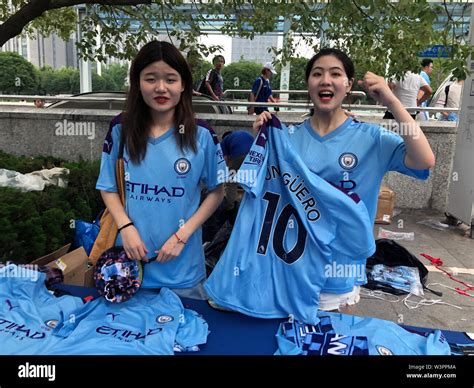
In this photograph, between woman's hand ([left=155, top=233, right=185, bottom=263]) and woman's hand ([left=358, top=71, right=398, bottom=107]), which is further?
woman's hand ([left=155, top=233, right=185, bottom=263])

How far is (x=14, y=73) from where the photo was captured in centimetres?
2333

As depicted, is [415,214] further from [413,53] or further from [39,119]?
[39,119]

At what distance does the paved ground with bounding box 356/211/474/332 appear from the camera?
3565mm

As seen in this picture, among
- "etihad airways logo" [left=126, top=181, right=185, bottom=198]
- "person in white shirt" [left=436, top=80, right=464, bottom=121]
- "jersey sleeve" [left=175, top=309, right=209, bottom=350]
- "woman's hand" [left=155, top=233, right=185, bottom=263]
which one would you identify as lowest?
"jersey sleeve" [left=175, top=309, right=209, bottom=350]

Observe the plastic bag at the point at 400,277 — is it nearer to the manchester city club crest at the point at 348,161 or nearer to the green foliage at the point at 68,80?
the manchester city club crest at the point at 348,161

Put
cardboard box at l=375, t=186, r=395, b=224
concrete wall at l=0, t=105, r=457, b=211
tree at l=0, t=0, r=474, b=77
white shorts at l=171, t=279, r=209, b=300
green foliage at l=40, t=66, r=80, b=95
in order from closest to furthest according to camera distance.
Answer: white shorts at l=171, t=279, r=209, b=300 → tree at l=0, t=0, r=474, b=77 → cardboard box at l=375, t=186, r=395, b=224 → concrete wall at l=0, t=105, r=457, b=211 → green foliage at l=40, t=66, r=80, b=95

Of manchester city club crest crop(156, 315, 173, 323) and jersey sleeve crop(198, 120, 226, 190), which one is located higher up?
jersey sleeve crop(198, 120, 226, 190)

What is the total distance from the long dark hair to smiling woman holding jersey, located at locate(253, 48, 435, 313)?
614 millimetres

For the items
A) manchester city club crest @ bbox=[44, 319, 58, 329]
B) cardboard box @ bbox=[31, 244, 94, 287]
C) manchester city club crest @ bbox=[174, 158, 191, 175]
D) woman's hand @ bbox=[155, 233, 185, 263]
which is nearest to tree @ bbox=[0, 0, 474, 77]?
manchester city club crest @ bbox=[174, 158, 191, 175]

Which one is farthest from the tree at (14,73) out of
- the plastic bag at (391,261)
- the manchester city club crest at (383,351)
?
the manchester city club crest at (383,351)

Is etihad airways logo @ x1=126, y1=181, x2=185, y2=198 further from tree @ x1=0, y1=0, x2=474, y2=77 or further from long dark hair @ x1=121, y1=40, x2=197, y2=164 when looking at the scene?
tree @ x1=0, y1=0, x2=474, y2=77

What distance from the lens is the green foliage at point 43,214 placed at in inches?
127

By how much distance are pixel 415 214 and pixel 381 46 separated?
125 inches

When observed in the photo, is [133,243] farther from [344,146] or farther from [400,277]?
[400,277]
